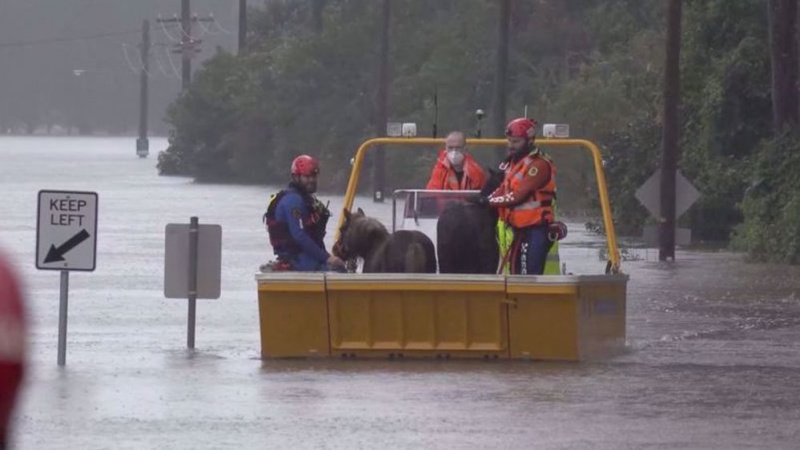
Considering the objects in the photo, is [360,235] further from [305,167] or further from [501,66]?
[501,66]

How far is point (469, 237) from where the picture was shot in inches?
505

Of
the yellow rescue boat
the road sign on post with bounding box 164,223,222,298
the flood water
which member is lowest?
the flood water

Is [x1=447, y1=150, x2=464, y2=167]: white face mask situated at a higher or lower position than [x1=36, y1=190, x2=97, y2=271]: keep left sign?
higher

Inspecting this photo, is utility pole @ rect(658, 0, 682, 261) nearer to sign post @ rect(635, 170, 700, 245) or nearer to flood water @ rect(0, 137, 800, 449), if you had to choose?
sign post @ rect(635, 170, 700, 245)

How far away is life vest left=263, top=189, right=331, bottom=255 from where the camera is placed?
13.1m

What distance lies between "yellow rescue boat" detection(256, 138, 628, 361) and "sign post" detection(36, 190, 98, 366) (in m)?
1.14

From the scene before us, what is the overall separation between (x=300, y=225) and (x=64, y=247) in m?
1.73

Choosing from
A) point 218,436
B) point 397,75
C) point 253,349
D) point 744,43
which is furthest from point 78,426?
point 397,75

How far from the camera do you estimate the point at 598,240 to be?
103ft

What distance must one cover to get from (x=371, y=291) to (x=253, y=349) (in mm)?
1585

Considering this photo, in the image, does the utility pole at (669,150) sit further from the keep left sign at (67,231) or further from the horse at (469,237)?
the keep left sign at (67,231)

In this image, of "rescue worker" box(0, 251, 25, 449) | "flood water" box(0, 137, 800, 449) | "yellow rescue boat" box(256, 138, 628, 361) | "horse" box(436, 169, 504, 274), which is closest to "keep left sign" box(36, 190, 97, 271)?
"flood water" box(0, 137, 800, 449)

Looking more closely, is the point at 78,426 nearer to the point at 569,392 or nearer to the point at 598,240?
the point at 569,392

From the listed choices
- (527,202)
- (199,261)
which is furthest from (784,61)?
(199,261)
